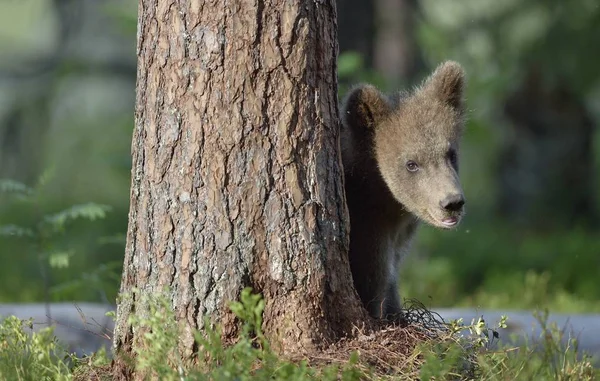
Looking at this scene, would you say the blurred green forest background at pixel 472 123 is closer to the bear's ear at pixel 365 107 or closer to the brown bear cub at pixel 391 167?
the brown bear cub at pixel 391 167

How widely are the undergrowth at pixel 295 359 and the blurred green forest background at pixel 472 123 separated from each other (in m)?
4.49

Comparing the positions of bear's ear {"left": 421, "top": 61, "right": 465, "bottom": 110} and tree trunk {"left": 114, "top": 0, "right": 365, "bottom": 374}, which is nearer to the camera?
tree trunk {"left": 114, "top": 0, "right": 365, "bottom": 374}

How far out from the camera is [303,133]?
15.3 ft

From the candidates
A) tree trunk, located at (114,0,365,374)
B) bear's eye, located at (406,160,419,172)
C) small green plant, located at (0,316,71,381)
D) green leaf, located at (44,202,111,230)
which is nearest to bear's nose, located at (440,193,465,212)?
bear's eye, located at (406,160,419,172)

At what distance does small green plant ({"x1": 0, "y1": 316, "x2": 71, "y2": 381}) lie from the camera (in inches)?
179

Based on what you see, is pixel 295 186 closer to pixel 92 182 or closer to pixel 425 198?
pixel 425 198

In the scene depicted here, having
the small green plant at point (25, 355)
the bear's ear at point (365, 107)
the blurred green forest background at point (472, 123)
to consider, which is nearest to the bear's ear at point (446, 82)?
the bear's ear at point (365, 107)

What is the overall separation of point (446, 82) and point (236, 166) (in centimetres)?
200

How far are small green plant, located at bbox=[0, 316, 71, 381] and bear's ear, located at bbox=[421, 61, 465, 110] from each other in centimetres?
281

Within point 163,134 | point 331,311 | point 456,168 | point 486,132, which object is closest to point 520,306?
point 486,132

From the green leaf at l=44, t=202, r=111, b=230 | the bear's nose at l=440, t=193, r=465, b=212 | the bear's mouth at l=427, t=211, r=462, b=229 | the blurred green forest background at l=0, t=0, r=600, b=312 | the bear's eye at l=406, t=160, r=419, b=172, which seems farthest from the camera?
the blurred green forest background at l=0, t=0, r=600, b=312

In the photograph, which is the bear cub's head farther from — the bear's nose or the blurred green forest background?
the blurred green forest background

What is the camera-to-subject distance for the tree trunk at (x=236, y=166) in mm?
4551

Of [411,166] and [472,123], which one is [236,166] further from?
[472,123]
